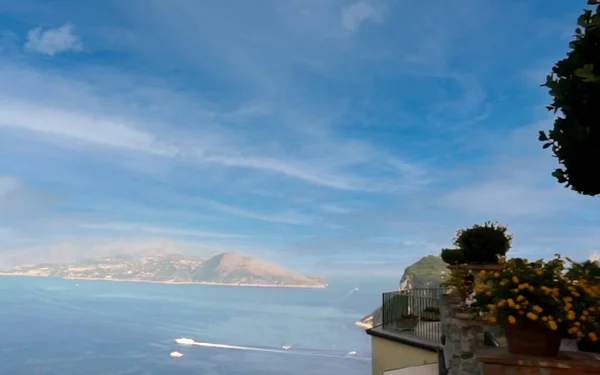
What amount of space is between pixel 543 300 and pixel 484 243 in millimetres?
7909

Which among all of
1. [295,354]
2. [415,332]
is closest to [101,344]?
[295,354]

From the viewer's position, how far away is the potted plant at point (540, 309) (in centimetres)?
411

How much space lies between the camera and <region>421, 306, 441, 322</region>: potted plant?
12.9m

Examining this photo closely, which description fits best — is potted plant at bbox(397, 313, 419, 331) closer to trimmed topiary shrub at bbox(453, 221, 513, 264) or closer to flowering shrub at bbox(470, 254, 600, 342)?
trimmed topiary shrub at bbox(453, 221, 513, 264)

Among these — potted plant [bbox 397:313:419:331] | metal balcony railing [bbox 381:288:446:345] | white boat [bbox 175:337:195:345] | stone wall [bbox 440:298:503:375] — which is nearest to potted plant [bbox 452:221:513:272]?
metal balcony railing [bbox 381:288:446:345]

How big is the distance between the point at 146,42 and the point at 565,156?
107043mm

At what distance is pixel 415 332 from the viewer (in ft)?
42.0

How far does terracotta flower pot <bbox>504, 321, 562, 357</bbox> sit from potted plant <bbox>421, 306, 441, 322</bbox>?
9.04 metres

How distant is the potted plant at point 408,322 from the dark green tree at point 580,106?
756 cm

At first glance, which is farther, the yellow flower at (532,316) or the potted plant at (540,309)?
the potted plant at (540,309)

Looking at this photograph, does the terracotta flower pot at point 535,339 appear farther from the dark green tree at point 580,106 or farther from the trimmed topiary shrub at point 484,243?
the trimmed topiary shrub at point 484,243

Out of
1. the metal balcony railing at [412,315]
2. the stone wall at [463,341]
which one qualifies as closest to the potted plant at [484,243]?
the metal balcony railing at [412,315]

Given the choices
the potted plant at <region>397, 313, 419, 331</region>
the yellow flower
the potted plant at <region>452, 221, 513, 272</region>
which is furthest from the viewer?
the potted plant at <region>397, 313, 419, 331</region>

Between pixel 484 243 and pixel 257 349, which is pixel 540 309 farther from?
pixel 257 349
